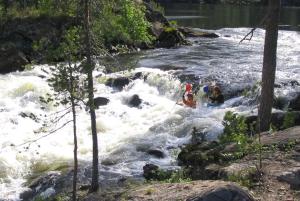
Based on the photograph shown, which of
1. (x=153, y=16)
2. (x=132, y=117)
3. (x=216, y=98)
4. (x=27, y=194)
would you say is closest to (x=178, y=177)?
(x=27, y=194)

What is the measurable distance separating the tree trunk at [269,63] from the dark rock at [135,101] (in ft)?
29.1

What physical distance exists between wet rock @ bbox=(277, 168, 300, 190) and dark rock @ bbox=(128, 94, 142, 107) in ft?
41.4

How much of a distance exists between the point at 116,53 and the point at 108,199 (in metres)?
22.9

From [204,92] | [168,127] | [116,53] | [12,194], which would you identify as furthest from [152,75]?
[12,194]

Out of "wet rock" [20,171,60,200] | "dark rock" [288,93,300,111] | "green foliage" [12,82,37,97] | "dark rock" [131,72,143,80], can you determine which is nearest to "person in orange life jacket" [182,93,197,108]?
"dark rock" [288,93,300,111]

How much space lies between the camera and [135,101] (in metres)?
23.0

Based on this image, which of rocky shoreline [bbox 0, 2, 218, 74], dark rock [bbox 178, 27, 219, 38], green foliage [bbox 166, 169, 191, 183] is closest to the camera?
green foliage [bbox 166, 169, 191, 183]

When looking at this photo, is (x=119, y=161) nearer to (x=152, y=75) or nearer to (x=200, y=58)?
(x=152, y=75)

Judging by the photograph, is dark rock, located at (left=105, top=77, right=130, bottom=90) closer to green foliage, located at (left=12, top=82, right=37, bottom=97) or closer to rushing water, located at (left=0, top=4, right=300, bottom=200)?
rushing water, located at (left=0, top=4, right=300, bottom=200)

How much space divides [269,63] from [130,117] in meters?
8.43

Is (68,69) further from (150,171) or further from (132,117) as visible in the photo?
(132,117)

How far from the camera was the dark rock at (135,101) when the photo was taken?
75.1ft

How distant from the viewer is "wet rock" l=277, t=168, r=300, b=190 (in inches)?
406

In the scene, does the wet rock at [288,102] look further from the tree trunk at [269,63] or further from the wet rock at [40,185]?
the wet rock at [40,185]
